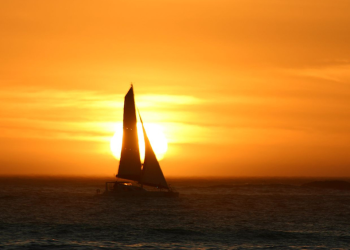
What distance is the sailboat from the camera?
10000 cm

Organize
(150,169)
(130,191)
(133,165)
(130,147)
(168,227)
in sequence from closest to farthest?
1. (168,227)
2. (130,191)
3. (150,169)
4. (133,165)
5. (130,147)

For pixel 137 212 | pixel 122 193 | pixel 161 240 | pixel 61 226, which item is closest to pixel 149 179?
pixel 122 193

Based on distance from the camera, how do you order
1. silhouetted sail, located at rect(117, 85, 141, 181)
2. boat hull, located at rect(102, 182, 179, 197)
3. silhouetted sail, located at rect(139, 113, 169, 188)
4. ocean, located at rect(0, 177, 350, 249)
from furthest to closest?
silhouetted sail, located at rect(117, 85, 141, 181), silhouetted sail, located at rect(139, 113, 169, 188), boat hull, located at rect(102, 182, 179, 197), ocean, located at rect(0, 177, 350, 249)

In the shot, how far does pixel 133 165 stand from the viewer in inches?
3979

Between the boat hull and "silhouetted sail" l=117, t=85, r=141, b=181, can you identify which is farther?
"silhouetted sail" l=117, t=85, r=141, b=181

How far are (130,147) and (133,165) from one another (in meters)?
3.52

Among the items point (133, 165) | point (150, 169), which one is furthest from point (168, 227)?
point (133, 165)

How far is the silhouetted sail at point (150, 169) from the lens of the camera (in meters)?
100

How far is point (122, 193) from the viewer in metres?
100

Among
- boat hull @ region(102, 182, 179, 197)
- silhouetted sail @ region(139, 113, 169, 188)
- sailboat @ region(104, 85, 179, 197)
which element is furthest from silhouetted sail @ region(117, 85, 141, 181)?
boat hull @ region(102, 182, 179, 197)

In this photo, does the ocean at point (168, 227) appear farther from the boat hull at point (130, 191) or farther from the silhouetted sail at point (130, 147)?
the silhouetted sail at point (130, 147)

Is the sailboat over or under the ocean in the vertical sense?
over

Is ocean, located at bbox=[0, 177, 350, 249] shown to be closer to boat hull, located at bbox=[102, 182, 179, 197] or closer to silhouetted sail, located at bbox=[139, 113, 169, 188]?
boat hull, located at bbox=[102, 182, 179, 197]

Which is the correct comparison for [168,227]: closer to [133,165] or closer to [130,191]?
[130,191]
